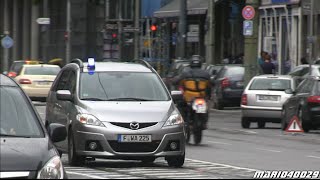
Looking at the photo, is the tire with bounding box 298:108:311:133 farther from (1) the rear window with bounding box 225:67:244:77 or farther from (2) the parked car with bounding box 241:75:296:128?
(1) the rear window with bounding box 225:67:244:77

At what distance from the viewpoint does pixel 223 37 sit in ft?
200

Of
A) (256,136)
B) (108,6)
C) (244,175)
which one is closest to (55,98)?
(244,175)

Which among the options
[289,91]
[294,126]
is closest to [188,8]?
[289,91]

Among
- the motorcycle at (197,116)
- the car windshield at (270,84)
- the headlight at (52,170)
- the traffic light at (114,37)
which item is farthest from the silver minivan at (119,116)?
the traffic light at (114,37)

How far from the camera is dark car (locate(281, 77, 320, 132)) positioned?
82.8ft

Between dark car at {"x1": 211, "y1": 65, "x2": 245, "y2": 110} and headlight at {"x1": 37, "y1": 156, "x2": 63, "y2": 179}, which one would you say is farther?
dark car at {"x1": 211, "y1": 65, "x2": 245, "y2": 110}

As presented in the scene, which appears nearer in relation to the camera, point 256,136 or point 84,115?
point 84,115

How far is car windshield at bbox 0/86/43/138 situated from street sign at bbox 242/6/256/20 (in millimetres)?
24678

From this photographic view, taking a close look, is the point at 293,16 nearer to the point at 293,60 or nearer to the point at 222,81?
the point at 293,60

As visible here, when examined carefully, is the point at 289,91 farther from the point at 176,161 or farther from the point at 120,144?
the point at 120,144

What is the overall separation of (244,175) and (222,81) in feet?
74.5

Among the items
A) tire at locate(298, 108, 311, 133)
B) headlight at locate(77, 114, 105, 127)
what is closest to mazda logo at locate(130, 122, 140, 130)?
headlight at locate(77, 114, 105, 127)

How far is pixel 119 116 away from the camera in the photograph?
1454 centimetres

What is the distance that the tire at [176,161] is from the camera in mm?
15023
